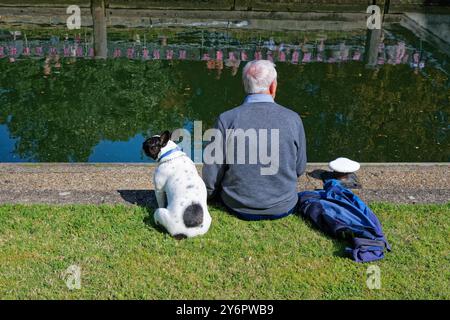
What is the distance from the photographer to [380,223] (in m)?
5.12

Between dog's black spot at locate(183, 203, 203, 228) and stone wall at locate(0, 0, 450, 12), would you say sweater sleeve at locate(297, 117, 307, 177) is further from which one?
stone wall at locate(0, 0, 450, 12)

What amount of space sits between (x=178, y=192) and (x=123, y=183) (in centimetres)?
197

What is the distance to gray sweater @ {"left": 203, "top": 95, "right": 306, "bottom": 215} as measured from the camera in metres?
4.72

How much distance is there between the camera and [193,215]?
4.60 metres

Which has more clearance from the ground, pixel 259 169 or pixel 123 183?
pixel 259 169

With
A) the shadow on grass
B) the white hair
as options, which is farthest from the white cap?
the white hair

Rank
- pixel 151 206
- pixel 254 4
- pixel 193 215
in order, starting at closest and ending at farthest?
pixel 193 215
pixel 151 206
pixel 254 4

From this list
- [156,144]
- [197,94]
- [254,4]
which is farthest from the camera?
[254,4]

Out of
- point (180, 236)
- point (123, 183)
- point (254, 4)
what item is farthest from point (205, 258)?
point (254, 4)

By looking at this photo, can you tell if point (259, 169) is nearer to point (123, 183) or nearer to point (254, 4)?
point (123, 183)

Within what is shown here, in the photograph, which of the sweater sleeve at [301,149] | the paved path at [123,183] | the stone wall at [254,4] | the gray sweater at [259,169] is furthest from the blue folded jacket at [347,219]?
the stone wall at [254,4]

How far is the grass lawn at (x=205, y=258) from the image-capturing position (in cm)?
412

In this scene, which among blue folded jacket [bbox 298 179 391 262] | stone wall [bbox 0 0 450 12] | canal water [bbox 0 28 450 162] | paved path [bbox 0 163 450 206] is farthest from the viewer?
stone wall [bbox 0 0 450 12]

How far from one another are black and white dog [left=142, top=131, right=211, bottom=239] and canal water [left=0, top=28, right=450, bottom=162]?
186 inches
